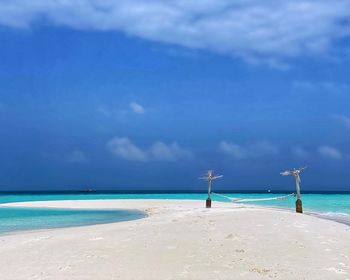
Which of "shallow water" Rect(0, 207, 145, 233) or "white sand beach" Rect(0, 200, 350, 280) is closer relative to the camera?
"white sand beach" Rect(0, 200, 350, 280)

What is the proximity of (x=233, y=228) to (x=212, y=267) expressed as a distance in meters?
7.39

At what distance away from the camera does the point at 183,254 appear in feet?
43.2

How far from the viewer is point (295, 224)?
2084cm

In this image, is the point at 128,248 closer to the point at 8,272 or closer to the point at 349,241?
the point at 8,272

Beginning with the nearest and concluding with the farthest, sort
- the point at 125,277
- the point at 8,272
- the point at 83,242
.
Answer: the point at 125,277 < the point at 8,272 < the point at 83,242

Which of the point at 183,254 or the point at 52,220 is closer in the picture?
the point at 183,254

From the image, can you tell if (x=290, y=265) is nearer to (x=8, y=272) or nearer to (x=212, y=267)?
(x=212, y=267)

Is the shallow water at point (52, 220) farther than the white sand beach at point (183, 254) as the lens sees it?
Yes

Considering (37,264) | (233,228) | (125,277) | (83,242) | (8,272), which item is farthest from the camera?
(233,228)

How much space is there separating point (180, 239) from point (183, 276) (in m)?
5.11

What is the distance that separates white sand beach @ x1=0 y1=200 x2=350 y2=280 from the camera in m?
11.1

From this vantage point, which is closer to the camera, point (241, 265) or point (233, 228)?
point (241, 265)

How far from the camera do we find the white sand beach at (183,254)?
36.3ft

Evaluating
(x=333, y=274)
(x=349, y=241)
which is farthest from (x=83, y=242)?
(x=349, y=241)
